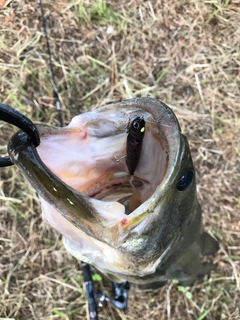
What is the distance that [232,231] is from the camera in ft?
9.56

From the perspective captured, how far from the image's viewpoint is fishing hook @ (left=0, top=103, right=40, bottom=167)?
0.95 metres

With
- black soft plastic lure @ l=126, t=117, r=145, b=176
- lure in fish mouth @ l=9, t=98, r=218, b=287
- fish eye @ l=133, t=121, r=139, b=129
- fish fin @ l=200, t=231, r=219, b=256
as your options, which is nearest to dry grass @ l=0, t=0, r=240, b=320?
fish fin @ l=200, t=231, r=219, b=256

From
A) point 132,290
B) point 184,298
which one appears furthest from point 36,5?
point 184,298

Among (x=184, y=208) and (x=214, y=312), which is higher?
(x=184, y=208)

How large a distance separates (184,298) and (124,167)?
1.56 meters

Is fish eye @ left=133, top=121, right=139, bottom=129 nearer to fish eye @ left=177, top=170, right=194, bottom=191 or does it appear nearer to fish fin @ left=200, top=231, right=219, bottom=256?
fish eye @ left=177, top=170, right=194, bottom=191

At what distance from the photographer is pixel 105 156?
4.96ft

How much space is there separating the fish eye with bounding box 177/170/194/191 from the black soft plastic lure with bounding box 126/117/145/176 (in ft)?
0.55

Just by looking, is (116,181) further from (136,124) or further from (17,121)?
(17,121)

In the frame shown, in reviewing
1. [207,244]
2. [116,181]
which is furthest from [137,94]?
[116,181]

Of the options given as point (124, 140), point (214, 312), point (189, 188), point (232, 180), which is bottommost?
point (214, 312)

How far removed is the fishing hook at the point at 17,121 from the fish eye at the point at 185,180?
425mm

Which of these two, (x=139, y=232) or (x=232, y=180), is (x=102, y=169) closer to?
(x=139, y=232)

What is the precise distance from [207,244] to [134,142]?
120 cm
